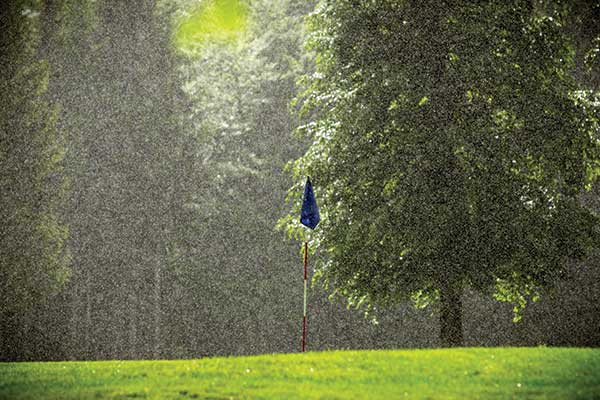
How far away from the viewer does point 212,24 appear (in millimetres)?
45250

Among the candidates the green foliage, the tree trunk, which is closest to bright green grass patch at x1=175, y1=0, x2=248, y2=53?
the green foliage

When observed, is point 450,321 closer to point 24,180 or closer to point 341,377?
point 341,377

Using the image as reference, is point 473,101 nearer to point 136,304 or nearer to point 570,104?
point 570,104

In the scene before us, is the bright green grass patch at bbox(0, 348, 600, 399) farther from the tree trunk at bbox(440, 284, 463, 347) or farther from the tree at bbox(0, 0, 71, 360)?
the tree at bbox(0, 0, 71, 360)

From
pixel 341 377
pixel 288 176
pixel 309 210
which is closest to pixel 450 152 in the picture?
pixel 309 210

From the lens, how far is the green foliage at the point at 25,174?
2811cm

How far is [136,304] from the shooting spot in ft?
128

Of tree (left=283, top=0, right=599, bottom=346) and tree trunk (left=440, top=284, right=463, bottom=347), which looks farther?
tree trunk (left=440, top=284, right=463, bottom=347)

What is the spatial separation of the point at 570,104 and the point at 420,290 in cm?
450

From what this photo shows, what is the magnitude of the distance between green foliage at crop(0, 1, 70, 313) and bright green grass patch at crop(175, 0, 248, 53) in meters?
11.2

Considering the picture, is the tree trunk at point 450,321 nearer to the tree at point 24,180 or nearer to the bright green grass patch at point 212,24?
the tree at point 24,180

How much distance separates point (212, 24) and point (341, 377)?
3579cm

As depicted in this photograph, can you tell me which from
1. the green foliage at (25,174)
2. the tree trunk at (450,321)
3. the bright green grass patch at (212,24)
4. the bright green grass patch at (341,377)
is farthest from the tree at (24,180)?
the bright green grass patch at (341,377)

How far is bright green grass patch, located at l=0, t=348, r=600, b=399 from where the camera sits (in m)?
10.4
